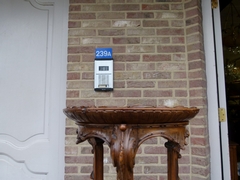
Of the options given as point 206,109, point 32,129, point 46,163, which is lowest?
point 46,163

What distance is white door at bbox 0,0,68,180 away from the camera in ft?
5.72

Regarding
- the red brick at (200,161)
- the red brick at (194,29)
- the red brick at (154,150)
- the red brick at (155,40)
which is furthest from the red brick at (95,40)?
the red brick at (200,161)

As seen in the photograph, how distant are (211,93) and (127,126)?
3.84 feet

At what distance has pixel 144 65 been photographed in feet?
5.55

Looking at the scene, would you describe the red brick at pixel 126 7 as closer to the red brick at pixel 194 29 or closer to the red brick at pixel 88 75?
the red brick at pixel 194 29

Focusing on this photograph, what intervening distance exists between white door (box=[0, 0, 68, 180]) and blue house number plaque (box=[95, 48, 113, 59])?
1.02 ft

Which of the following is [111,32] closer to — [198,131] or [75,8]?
[75,8]

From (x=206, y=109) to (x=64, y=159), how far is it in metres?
1.21

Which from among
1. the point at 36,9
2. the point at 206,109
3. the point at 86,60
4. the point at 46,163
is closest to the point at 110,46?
the point at 86,60

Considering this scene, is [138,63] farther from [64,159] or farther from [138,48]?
[64,159]

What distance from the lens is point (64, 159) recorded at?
167cm

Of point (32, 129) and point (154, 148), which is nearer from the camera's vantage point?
point (154, 148)

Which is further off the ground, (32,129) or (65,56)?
(65,56)

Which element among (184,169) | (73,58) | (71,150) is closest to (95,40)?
(73,58)
